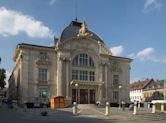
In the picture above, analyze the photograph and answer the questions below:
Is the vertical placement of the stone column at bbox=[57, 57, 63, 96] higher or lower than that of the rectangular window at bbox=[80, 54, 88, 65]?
lower

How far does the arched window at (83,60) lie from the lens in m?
66.8

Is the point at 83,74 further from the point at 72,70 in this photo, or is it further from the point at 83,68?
the point at 72,70

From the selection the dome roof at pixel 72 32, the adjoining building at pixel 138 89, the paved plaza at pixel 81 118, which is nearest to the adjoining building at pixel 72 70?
the dome roof at pixel 72 32

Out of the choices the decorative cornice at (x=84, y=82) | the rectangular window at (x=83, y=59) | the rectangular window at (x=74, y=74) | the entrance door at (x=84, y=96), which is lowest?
the entrance door at (x=84, y=96)

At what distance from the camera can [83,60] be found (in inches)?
2665

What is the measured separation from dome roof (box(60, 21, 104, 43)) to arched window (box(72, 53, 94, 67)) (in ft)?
14.7

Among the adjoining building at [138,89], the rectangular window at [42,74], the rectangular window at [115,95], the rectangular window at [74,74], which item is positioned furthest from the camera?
the adjoining building at [138,89]

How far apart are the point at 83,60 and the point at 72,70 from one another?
354 cm

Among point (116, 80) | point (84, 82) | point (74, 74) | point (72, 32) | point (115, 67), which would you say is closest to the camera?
point (84, 82)

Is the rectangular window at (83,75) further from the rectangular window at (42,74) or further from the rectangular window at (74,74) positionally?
the rectangular window at (42,74)

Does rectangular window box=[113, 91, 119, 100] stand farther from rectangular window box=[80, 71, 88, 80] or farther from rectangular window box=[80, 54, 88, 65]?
rectangular window box=[80, 54, 88, 65]

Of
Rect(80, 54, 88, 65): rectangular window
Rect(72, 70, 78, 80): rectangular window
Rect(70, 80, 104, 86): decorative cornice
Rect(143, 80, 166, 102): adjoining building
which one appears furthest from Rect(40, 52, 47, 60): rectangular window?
Rect(143, 80, 166, 102): adjoining building

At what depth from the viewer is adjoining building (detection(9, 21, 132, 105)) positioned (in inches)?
2434

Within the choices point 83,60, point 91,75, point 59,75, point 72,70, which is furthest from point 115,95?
point 59,75
